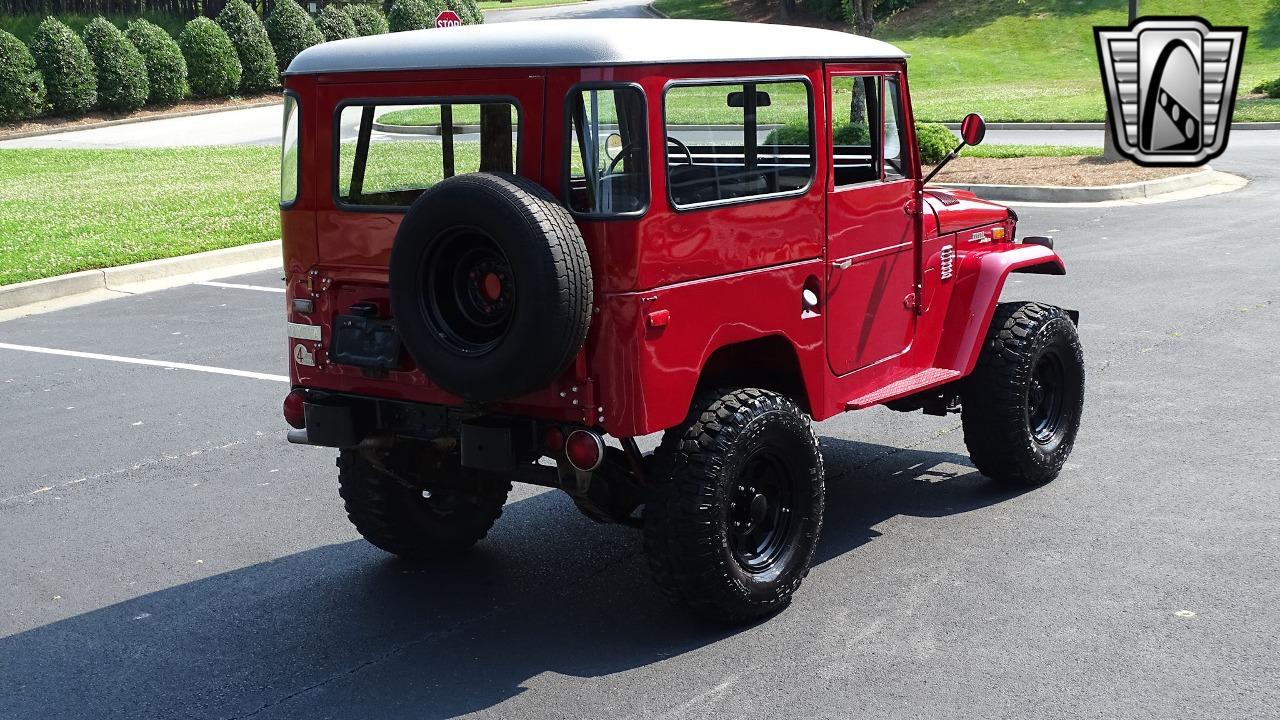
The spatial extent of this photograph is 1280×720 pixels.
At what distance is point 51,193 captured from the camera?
1981 cm

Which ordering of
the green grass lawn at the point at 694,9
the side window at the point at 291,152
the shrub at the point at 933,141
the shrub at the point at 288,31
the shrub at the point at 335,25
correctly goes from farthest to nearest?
the green grass lawn at the point at 694,9 < the shrub at the point at 335,25 < the shrub at the point at 288,31 < the shrub at the point at 933,141 < the side window at the point at 291,152

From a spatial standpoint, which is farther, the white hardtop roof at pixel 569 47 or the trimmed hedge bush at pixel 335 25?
the trimmed hedge bush at pixel 335 25

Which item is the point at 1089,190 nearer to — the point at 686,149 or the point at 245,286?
the point at 245,286

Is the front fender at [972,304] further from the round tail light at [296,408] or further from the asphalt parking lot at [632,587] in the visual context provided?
the round tail light at [296,408]

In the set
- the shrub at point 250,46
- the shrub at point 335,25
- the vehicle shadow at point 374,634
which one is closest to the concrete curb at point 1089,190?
the vehicle shadow at point 374,634

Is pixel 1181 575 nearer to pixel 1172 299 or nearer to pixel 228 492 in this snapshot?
pixel 228 492

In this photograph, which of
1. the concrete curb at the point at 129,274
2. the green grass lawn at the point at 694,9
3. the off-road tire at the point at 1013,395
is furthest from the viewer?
the green grass lawn at the point at 694,9

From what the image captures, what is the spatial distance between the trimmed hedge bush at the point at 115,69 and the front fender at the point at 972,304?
30.8 m

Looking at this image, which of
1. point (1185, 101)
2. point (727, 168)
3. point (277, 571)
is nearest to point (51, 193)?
point (277, 571)

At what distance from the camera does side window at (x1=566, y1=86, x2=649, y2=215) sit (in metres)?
4.87

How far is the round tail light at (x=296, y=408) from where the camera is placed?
5.67 m

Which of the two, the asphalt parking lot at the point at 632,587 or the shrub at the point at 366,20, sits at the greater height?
the shrub at the point at 366,20

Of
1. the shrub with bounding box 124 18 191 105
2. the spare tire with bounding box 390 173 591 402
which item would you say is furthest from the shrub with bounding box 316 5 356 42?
the spare tire with bounding box 390 173 591 402

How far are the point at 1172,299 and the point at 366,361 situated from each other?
797cm
